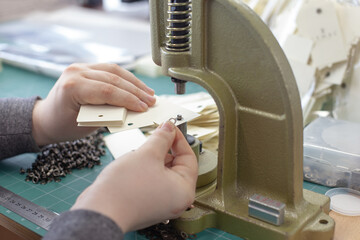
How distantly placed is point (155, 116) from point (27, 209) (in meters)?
0.31

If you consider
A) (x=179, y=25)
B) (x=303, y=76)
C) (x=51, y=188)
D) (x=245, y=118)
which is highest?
(x=179, y=25)

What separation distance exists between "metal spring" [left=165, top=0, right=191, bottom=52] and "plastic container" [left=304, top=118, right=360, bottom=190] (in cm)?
37

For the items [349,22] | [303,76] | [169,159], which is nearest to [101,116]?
[169,159]

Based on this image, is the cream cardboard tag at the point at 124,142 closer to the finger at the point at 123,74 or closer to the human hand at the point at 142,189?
the finger at the point at 123,74

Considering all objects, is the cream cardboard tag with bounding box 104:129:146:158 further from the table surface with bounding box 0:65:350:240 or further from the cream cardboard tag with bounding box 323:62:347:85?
the cream cardboard tag with bounding box 323:62:347:85

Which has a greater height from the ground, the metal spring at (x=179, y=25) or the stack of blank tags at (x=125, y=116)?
the metal spring at (x=179, y=25)

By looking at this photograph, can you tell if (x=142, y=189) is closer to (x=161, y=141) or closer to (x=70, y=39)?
(x=161, y=141)

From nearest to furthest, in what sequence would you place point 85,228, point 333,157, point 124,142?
point 85,228
point 333,157
point 124,142

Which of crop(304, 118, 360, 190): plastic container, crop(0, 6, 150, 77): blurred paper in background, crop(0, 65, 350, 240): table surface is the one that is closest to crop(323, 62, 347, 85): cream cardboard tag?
crop(304, 118, 360, 190): plastic container

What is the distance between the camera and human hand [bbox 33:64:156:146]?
860 millimetres

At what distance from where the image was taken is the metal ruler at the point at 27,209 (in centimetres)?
82

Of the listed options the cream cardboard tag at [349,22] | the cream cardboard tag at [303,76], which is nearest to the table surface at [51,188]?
the cream cardboard tag at [303,76]

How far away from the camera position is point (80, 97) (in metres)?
0.89

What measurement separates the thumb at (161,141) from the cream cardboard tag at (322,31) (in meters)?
0.74
